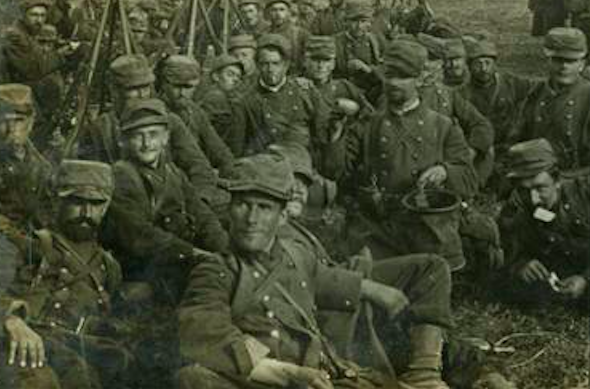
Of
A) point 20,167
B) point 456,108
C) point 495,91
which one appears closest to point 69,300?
point 20,167

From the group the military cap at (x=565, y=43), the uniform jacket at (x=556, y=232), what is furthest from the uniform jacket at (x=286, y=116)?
the military cap at (x=565, y=43)

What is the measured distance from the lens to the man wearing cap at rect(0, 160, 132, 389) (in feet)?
34.1

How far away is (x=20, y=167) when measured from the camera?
10.7 meters

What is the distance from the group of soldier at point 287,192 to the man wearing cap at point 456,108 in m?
0.01

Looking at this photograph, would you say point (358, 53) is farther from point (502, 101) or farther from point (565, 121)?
point (565, 121)

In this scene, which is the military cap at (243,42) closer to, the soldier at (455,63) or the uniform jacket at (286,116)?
the uniform jacket at (286,116)

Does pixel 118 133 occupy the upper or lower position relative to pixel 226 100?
lower

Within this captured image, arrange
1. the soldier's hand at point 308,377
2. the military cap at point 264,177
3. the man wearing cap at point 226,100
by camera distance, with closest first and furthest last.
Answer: the military cap at point 264,177 < the soldier's hand at point 308,377 < the man wearing cap at point 226,100

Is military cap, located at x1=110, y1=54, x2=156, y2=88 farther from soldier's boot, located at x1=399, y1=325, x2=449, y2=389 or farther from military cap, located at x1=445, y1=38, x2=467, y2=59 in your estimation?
soldier's boot, located at x1=399, y1=325, x2=449, y2=389

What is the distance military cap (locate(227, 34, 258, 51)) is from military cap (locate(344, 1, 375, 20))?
530mm

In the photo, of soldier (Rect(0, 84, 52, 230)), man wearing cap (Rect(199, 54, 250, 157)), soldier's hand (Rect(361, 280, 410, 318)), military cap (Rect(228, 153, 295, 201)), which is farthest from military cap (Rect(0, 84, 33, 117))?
soldier's hand (Rect(361, 280, 410, 318))

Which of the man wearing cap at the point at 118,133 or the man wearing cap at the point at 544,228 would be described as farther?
the man wearing cap at the point at 544,228

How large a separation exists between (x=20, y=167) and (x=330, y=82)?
1.72 meters

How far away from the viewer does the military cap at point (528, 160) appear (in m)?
10.6
